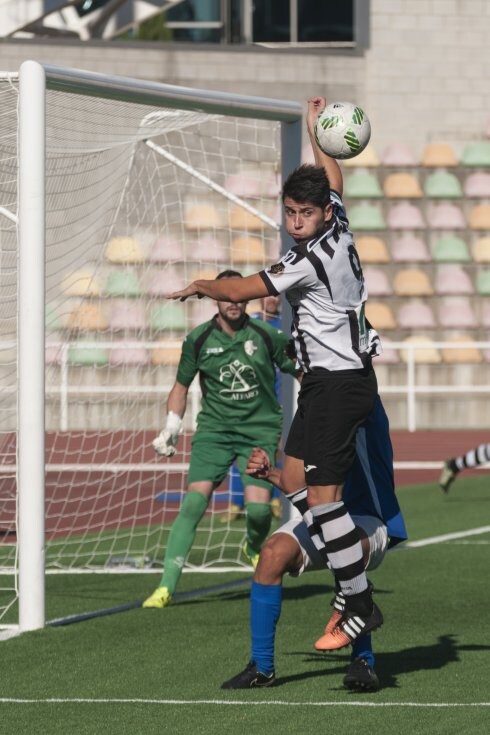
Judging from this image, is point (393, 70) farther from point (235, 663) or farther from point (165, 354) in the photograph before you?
point (235, 663)

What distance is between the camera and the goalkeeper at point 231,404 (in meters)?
9.29

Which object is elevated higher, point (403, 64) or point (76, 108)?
point (403, 64)

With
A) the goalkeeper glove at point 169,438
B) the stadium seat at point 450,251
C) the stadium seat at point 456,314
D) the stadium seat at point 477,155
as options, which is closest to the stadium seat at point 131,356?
the stadium seat at point 456,314

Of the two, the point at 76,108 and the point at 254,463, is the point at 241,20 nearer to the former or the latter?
the point at 76,108

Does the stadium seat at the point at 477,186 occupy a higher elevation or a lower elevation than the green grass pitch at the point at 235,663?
higher

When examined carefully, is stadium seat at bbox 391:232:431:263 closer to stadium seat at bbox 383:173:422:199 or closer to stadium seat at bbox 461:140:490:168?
stadium seat at bbox 383:173:422:199

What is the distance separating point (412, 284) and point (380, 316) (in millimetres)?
888

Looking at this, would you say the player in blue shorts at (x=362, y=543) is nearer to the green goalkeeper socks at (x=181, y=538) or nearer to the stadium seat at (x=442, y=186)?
the green goalkeeper socks at (x=181, y=538)

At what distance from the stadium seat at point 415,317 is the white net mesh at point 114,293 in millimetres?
4231

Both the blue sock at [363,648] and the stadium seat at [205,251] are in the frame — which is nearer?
the blue sock at [363,648]

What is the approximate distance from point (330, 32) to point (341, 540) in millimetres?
20741

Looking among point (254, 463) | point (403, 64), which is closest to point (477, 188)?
point (403, 64)

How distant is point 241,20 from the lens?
1024 inches

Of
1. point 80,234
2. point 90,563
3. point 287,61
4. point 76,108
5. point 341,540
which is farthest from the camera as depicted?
point 287,61
